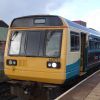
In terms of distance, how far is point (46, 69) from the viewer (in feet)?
38.1

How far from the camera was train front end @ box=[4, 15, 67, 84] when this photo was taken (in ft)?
37.8

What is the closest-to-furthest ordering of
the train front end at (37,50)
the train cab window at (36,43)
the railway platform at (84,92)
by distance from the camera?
the railway platform at (84,92), the train front end at (37,50), the train cab window at (36,43)

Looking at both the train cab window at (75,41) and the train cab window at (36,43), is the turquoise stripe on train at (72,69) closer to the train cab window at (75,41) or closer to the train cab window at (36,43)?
the train cab window at (75,41)

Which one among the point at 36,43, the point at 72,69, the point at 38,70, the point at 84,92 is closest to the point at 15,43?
the point at 36,43

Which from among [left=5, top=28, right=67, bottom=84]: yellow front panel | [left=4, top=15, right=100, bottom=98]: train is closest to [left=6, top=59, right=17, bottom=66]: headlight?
[left=4, top=15, right=100, bottom=98]: train

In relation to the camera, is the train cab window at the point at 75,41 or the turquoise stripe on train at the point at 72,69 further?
the train cab window at the point at 75,41

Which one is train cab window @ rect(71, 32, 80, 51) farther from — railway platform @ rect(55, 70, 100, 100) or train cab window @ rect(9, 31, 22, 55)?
train cab window @ rect(9, 31, 22, 55)

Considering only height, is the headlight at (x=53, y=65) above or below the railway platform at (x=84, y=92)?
above

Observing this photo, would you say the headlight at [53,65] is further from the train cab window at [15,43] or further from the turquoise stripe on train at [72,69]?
the train cab window at [15,43]

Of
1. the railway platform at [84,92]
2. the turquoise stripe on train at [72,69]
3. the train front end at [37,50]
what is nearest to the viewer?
the railway platform at [84,92]

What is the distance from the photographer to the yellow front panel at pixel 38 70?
11.4 metres

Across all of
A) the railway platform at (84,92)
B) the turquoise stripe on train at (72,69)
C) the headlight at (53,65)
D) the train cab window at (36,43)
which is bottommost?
the railway platform at (84,92)

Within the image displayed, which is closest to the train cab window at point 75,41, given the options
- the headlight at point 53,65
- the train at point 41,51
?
the train at point 41,51

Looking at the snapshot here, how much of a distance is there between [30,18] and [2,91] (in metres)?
4.45
